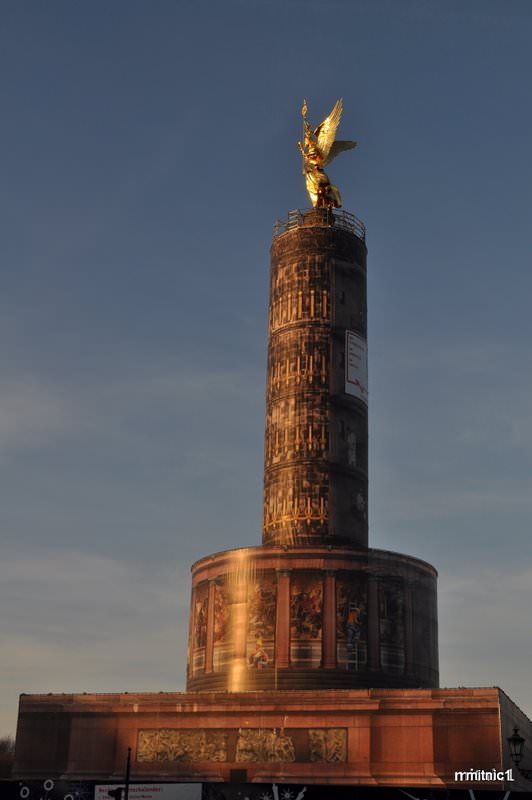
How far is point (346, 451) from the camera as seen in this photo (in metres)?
70.0

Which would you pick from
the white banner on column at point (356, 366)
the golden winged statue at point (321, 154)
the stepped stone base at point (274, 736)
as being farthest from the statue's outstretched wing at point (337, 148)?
the stepped stone base at point (274, 736)

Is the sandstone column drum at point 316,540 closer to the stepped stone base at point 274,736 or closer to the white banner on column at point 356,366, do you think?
the white banner on column at point 356,366

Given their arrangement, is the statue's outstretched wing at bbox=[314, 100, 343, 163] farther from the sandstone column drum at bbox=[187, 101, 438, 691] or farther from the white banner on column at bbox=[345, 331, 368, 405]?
the white banner on column at bbox=[345, 331, 368, 405]

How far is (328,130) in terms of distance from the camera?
7869 cm

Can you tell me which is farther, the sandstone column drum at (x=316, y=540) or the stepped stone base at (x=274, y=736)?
the sandstone column drum at (x=316, y=540)

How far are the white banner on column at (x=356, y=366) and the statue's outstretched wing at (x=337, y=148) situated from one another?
14.5 metres

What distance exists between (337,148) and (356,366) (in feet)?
57.6

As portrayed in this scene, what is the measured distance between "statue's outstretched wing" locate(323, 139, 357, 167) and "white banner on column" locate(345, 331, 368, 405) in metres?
14.5

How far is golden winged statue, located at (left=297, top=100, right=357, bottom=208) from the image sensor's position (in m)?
77.2

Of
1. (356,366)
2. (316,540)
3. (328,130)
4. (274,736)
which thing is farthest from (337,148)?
(274,736)

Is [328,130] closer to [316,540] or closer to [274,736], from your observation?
[316,540]

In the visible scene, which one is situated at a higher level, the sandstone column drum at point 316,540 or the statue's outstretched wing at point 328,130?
the statue's outstretched wing at point 328,130

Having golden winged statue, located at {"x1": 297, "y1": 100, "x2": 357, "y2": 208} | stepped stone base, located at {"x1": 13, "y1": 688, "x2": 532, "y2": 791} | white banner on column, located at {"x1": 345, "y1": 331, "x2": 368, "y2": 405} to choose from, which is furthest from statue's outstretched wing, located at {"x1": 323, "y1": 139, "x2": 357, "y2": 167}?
stepped stone base, located at {"x1": 13, "y1": 688, "x2": 532, "y2": 791}

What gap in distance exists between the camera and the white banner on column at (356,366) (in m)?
71.6
